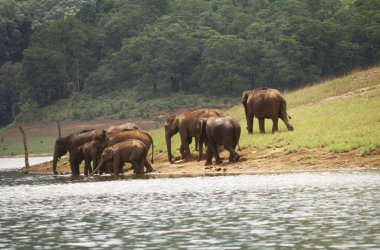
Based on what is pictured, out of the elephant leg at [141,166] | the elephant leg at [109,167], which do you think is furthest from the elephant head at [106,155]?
the elephant leg at [141,166]

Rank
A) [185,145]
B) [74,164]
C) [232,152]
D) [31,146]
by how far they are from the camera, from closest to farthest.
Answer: [232,152] < [185,145] < [74,164] < [31,146]

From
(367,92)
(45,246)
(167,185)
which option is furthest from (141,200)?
(367,92)

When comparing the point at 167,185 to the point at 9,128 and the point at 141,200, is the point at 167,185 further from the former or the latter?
the point at 9,128

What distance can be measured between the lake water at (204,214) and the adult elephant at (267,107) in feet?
34.7

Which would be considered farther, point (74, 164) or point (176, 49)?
point (176, 49)

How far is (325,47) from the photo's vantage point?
430ft

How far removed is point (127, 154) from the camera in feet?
145

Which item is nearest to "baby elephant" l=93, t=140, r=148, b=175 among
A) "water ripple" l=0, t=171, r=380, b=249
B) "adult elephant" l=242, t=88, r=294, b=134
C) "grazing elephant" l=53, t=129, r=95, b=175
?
"grazing elephant" l=53, t=129, r=95, b=175

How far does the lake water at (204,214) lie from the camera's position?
20109mm

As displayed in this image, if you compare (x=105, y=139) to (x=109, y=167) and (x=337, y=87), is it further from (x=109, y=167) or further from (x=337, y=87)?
(x=337, y=87)

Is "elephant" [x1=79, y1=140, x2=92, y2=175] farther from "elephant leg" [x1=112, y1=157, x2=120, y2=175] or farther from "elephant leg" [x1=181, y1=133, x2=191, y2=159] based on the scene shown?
"elephant leg" [x1=181, y1=133, x2=191, y2=159]

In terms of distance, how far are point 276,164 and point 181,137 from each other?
811 cm

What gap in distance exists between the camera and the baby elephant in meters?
44.1

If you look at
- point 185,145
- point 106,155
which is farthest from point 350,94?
point 106,155
